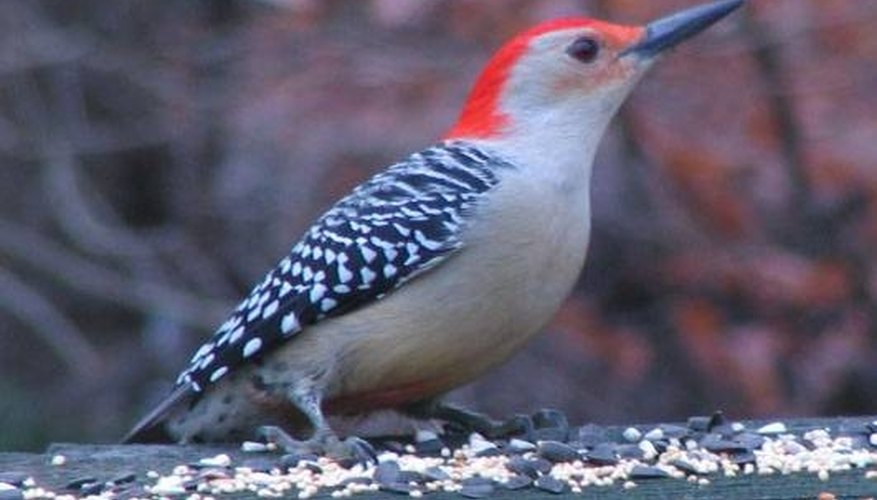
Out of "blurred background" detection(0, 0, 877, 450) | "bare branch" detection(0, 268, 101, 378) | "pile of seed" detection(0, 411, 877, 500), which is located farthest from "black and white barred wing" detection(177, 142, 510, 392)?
"bare branch" detection(0, 268, 101, 378)

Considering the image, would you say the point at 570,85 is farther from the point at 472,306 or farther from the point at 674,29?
the point at 472,306

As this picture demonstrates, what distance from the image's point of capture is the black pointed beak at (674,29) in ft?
19.3

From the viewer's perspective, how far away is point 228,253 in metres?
9.95

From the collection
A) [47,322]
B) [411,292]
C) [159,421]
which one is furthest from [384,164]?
[411,292]

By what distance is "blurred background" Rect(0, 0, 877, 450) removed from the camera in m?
8.69

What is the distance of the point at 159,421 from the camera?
5664 mm

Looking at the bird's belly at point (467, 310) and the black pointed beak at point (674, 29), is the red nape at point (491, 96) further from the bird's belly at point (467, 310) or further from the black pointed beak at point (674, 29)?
the bird's belly at point (467, 310)

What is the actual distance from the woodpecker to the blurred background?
2786mm

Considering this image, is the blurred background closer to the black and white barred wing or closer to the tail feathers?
the black and white barred wing

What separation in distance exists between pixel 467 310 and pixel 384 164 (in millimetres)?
4107

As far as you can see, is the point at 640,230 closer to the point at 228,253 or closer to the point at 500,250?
the point at 228,253

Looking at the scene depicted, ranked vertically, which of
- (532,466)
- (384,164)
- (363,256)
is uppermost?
(384,164)

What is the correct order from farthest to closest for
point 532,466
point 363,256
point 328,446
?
point 363,256 < point 328,446 < point 532,466

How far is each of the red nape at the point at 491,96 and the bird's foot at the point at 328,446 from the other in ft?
3.55
